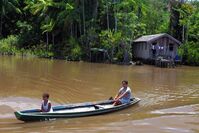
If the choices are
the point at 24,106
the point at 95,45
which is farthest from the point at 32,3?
the point at 24,106

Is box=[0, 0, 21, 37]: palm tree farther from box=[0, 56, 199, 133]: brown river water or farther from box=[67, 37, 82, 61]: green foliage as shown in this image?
box=[0, 56, 199, 133]: brown river water

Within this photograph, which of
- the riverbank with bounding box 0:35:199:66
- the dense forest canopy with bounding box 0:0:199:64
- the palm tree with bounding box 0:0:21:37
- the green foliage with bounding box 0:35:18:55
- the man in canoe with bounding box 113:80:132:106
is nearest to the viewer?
the man in canoe with bounding box 113:80:132:106

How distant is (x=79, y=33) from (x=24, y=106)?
34552mm

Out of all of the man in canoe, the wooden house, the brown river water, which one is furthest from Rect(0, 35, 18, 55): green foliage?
the man in canoe

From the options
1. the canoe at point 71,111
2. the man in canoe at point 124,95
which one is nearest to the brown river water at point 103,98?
the canoe at point 71,111

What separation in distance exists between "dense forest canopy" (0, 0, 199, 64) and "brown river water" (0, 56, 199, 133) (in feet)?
46.1

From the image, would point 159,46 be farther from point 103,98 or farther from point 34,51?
point 103,98

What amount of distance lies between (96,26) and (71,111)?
3304 centimetres

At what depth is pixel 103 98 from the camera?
19781 millimetres

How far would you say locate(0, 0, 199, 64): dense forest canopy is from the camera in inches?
1695

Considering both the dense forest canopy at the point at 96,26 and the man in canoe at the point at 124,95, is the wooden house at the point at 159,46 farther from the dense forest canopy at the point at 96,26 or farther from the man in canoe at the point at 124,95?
the man in canoe at the point at 124,95

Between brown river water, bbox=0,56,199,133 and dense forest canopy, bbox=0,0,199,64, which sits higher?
dense forest canopy, bbox=0,0,199,64

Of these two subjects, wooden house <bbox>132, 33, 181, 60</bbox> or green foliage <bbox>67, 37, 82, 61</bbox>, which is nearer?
wooden house <bbox>132, 33, 181, 60</bbox>

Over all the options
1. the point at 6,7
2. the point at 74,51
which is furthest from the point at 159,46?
the point at 6,7
